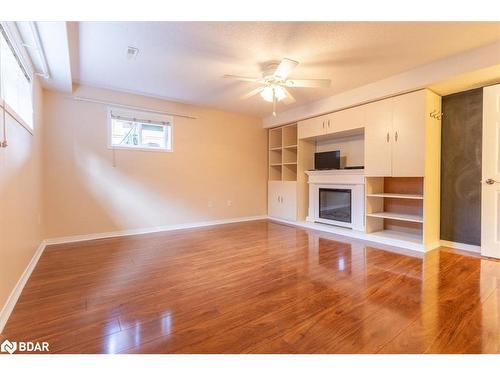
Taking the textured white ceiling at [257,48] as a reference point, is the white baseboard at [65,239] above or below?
below

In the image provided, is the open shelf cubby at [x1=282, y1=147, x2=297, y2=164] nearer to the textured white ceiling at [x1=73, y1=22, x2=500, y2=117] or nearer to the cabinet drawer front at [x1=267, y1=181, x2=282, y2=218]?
the cabinet drawer front at [x1=267, y1=181, x2=282, y2=218]

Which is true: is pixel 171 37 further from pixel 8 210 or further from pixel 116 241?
pixel 116 241

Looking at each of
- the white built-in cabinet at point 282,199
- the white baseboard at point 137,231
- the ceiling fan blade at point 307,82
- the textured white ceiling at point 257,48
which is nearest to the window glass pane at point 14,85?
the textured white ceiling at point 257,48

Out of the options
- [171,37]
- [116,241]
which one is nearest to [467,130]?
[171,37]

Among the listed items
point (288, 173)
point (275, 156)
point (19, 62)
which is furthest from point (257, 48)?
point (275, 156)

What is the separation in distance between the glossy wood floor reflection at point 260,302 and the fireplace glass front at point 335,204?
3.95 ft

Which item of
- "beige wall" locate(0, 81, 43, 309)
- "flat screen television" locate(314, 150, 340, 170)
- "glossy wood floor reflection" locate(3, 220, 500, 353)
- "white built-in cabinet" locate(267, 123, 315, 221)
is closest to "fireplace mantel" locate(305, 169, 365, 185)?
"flat screen television" locate(314, 150, 340, 170)

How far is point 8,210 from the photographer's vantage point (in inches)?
74.6

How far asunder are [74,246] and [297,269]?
311 cm

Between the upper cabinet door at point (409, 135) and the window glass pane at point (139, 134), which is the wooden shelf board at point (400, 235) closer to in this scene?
the upper cabinet door at point (409, 135)

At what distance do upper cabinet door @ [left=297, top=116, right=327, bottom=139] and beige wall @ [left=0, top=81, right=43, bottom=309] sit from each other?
4.14m

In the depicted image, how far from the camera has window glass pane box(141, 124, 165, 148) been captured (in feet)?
14.4

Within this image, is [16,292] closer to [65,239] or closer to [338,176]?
[65,239]

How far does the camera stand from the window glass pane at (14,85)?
74.1 inches
